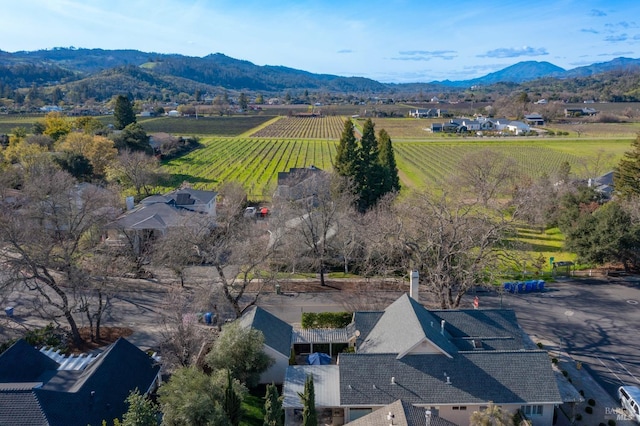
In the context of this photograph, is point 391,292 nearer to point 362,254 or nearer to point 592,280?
point 362,254

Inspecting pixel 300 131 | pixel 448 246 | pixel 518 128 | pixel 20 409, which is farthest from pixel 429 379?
pixel 518 128

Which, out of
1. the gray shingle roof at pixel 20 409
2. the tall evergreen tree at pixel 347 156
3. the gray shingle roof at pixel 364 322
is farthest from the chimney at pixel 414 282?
the tall evergreen tree at pixel 347 156

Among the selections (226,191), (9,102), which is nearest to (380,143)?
(226,191)

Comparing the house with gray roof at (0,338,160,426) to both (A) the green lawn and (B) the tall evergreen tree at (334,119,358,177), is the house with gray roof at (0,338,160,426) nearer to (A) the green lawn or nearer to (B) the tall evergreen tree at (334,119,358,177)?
(A) the green lawn

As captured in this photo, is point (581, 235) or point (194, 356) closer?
point (194, 356)

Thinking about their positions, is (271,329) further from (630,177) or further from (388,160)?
(630,177)

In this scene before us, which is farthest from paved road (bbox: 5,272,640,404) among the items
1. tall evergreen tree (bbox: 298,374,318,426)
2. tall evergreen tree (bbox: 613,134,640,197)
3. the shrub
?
tall evergreen tree (bbox: 613,134,640,197)
